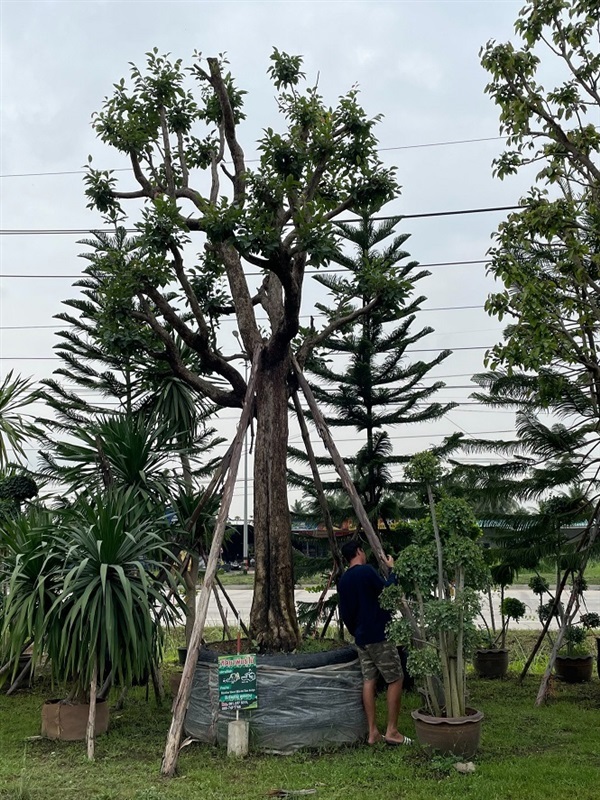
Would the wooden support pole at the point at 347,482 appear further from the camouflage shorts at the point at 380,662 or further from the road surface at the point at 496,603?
the road surface at the point at 496,603

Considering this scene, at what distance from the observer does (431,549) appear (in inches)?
205

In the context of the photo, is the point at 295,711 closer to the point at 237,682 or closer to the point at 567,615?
the point at 237,682

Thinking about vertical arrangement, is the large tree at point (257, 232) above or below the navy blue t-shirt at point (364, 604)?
above

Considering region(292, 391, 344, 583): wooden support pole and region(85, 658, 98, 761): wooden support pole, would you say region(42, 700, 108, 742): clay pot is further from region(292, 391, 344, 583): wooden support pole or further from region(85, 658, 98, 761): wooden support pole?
region(292, 391, 344, 583): wooden support pole

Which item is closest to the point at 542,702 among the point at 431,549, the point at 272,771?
the point at 431,549

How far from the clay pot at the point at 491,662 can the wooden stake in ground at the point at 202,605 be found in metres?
4.27

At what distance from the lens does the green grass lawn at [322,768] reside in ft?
14.2

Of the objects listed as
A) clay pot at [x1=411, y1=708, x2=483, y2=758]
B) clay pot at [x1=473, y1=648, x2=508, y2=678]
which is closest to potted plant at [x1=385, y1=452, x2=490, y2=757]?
clay pot at [x1=411, y1=708, x2=483, y2=758]

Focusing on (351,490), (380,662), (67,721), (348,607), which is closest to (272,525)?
(351,490)

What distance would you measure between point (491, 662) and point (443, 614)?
14.0ft

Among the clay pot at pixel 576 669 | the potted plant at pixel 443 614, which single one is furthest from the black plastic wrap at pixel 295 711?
the clay pot at pixel 576 669

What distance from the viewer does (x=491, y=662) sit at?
8641mm

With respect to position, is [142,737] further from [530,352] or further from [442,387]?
[442,387]

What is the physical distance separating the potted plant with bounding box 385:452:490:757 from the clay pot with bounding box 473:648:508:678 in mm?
3489
